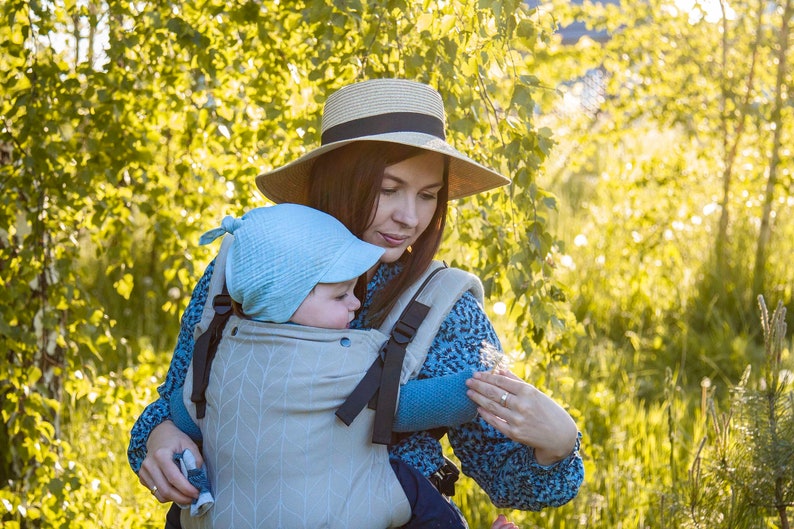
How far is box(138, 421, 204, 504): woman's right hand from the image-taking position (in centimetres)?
169

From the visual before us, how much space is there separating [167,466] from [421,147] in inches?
31.5

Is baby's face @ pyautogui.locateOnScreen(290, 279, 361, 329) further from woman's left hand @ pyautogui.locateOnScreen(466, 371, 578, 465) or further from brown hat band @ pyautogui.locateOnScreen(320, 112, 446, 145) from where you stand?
brown hat band @ pyautogui.locateOnScreen(320, 112, 446, 145)

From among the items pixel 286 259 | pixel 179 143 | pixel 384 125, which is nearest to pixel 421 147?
pixel 384 125

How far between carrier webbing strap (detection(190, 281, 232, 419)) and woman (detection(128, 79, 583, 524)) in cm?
9

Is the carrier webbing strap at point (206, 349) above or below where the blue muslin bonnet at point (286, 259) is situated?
below

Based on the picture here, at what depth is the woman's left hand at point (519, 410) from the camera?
1.58m

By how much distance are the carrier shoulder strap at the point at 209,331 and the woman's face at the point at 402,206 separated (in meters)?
0.31

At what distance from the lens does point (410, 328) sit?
1.72 m

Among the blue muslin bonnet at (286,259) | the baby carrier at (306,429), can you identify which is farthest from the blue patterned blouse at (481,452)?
the blue muslin bonnet at (286,259)

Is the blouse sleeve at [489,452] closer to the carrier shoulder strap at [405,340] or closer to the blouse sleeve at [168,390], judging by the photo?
the carrier shoulder strap at [405,340]

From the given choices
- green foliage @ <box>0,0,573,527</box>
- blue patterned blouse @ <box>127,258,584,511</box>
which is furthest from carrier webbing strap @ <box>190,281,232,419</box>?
green foliage @ <box>0,0,573,527</box>

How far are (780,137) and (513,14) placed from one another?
347cm

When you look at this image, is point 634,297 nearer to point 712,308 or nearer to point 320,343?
point 712,308

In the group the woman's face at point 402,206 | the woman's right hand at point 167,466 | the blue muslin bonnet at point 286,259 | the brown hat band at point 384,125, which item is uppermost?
the brown hat band at point 384,125
